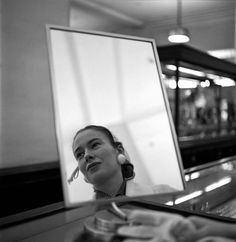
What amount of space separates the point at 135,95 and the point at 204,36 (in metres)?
7.96

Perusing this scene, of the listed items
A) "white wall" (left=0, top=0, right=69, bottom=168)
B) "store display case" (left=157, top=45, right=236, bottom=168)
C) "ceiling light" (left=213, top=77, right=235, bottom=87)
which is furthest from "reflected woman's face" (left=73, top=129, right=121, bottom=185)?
"ceiling light" (left=213, top=77, right=235, bottom=87)

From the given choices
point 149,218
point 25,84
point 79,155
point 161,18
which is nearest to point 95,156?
point 79,155

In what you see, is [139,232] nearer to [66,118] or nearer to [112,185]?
[112,185]

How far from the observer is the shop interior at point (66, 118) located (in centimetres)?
83

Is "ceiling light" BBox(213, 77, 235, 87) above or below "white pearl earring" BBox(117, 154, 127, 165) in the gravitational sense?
above

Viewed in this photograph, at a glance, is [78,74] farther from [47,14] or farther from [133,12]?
[133,12]

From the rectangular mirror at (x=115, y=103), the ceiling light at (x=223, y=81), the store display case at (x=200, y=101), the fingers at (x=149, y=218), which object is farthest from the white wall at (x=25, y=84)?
the fingers at (x=149, y=218)

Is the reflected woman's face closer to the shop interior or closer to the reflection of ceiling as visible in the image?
the shop interior

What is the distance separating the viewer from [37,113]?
388 cm

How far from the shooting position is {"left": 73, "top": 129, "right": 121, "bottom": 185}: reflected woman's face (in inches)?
25.2

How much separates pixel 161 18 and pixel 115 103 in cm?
803

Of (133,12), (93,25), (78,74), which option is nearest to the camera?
(78,74)

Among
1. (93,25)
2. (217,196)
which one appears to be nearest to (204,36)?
(93,25)

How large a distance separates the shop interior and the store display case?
0.5 inches
